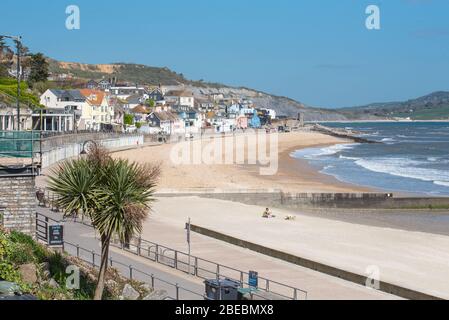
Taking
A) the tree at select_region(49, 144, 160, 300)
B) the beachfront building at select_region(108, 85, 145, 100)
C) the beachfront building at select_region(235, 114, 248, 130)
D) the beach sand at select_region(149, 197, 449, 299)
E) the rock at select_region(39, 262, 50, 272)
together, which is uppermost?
the beachfront building at select_region(108, 85, 145, 100)

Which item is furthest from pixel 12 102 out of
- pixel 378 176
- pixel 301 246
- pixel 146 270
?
pixel 146 270

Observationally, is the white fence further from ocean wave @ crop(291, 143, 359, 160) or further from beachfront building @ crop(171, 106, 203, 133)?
beachfront building @ crop(171, 106, 203, 133)

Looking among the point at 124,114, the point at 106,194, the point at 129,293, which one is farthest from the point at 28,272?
the point at 124,114

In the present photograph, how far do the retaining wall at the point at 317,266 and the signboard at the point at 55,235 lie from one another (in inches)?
272

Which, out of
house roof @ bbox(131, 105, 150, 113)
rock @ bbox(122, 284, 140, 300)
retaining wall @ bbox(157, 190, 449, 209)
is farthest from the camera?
house roof @ bbox(131, 105, 150, 113)

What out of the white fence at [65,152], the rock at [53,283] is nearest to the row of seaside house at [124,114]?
the white fence at [65,152]

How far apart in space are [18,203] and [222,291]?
7708 mm

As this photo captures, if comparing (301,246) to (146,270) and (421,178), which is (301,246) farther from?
(421,178)

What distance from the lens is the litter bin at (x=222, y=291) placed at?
597 inches

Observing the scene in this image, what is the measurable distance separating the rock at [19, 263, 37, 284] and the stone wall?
3.44 metres

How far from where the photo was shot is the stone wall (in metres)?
20.2

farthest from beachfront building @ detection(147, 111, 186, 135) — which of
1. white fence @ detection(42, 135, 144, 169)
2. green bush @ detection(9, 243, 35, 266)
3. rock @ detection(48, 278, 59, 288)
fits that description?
rock @ detection(48, 278, 59, 288)

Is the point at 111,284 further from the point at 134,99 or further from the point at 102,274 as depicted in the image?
the point at 134,99

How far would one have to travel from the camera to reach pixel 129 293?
55.5 ft
